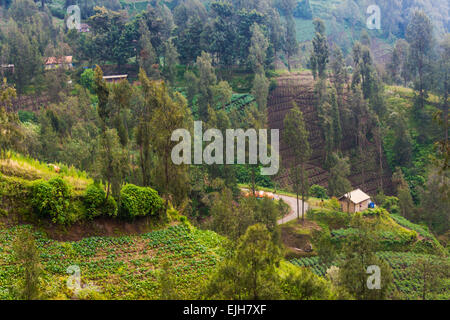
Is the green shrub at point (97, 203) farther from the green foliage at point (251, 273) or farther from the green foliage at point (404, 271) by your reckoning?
the green foliage at point (404, 271)

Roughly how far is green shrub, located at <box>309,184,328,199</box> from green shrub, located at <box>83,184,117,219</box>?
25.8 metres

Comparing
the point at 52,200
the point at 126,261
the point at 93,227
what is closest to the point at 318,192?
the point at 93,227

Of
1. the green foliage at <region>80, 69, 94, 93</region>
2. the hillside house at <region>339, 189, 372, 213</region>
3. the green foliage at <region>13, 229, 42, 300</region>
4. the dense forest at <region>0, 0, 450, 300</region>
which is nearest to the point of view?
the green foliage at <region>13, 229, 42, 300</region>

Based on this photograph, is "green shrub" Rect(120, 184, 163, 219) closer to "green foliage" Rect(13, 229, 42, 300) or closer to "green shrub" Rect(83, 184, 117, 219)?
"green shrub" Rect(83, 184, 117, 219)

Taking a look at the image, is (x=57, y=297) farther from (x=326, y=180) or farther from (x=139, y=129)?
(x=326, y=180)

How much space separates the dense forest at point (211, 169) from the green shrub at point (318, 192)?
22cm

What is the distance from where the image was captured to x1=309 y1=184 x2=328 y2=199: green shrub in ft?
146

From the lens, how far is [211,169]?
130ft

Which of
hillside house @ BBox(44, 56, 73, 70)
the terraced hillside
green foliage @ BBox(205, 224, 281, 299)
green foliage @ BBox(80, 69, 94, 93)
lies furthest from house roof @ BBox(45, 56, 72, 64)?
green foliage @ BBox(205, 224, 281, 299)

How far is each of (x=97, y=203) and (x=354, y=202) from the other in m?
25.0

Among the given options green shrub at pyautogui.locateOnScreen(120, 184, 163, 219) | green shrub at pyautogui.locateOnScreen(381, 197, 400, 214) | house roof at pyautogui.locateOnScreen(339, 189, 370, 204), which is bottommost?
→ green shrub at pyautogui.locateOnScreen(381, 197, 400, 214)

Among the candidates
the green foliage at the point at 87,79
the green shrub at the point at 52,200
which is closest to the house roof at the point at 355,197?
the green shrub at the point at 52,200

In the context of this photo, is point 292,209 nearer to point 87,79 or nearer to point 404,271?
point 404,271

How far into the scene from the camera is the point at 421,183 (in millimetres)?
47906
